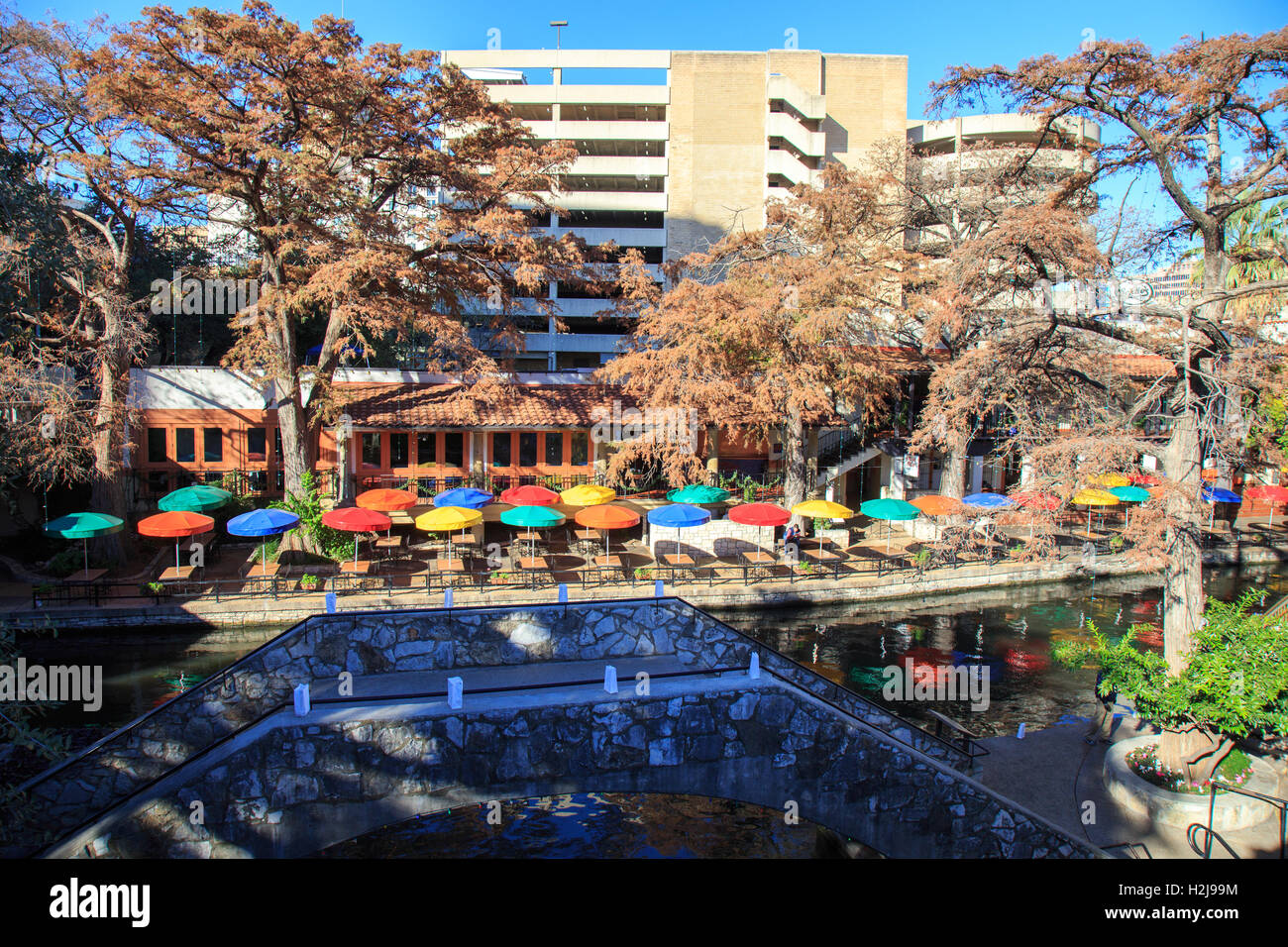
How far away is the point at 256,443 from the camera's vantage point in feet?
93.3

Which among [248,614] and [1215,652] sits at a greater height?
[1215,652]

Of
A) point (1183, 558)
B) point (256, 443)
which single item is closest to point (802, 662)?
point (1183, 558)

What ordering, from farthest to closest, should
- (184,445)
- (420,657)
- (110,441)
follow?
(184,445) → (110,441) → (420,657)

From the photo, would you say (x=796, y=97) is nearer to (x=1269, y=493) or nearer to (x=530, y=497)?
(x=1269, y=493)

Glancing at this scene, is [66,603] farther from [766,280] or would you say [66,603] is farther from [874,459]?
[874,459]

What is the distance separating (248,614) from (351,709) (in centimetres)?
1271

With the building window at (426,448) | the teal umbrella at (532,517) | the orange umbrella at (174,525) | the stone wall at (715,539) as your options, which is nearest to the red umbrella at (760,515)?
the stone wall at (715,539)

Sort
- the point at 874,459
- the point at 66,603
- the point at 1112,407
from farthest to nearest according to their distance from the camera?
the point at 874,459
the point at 66,603
the point at 1112,407

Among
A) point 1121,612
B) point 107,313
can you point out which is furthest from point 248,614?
point 1121,612

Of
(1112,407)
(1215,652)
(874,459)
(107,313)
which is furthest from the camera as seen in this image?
(874,459)

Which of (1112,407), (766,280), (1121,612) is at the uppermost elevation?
(766,280)


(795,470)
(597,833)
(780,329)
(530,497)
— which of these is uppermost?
(780,329)

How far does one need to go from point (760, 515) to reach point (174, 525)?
625 inches
